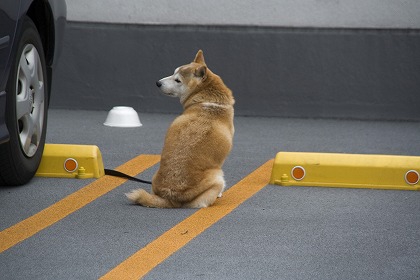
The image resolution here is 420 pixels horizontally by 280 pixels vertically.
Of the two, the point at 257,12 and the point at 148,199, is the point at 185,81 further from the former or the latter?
the point at 257,12

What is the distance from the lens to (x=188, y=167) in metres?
6.53

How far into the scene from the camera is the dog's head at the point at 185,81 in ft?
23.1

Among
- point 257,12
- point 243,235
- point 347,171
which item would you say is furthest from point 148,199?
point 257,12

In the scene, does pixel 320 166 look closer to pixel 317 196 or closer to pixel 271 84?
pixel 317 196

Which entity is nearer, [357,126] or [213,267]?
[213,267]

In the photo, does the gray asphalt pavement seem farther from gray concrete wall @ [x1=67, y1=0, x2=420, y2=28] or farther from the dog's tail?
gray concrete wall @ [x1=67, y1=0, x2=420, y2=28]

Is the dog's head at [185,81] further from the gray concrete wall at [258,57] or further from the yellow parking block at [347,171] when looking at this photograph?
the gray concrete wall at [258,57]

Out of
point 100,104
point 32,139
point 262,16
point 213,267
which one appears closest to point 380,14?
point 262,16

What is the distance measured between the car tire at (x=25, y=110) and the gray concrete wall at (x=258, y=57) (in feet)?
13.2

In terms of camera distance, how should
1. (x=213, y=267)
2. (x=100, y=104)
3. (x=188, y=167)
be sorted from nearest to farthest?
(x=213, y=267), (x=188, y=167), (x=100, y=104)

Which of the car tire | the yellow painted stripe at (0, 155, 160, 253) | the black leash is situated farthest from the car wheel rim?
the black leash

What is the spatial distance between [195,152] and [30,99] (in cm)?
130

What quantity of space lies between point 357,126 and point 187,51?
2062 millimetres

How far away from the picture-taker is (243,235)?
5.93 meters
